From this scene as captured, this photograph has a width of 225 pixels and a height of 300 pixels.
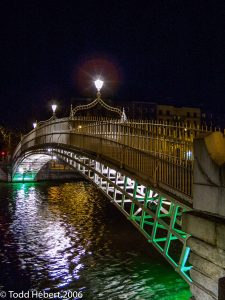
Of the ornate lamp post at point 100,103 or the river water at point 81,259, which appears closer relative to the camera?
the river water at point 81,259

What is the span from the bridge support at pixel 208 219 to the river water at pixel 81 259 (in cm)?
585

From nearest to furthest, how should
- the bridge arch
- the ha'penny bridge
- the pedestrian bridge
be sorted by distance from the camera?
1. the ha'penny bridge
2. the pedestrian bridge
3. the bridge arch

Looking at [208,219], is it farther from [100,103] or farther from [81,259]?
[100,103]

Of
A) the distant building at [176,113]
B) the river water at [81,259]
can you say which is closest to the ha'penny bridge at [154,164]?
the river water at [81,259]

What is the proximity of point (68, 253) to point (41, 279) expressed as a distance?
12.3ft

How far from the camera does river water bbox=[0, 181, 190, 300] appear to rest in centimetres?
Answer: 1498

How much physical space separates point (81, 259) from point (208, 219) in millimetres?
11566

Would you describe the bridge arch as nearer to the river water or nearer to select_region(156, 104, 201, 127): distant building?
the river water

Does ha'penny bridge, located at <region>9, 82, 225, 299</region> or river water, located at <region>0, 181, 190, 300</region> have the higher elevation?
ha'penny bridge, located at <region>9, 82, 225, 299</region>

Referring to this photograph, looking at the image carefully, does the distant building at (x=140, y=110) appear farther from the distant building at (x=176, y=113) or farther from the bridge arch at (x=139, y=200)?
the bridge arch at (x=139, y=200)

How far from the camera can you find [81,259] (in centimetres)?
1881

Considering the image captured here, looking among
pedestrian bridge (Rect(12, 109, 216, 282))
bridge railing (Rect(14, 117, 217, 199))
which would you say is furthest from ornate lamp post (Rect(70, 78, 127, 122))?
bridge railing (Rect(14, 117, 217, 199))

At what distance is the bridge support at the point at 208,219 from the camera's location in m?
8.20

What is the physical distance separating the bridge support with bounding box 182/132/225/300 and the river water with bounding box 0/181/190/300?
230 inches
